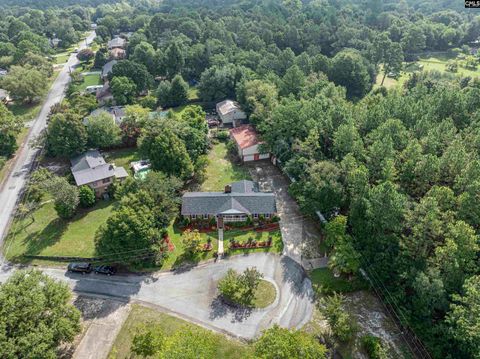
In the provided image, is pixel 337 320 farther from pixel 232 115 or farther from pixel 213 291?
pixel 232 115

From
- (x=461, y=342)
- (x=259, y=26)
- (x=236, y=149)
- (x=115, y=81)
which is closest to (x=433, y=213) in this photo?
(x=461, y=342)

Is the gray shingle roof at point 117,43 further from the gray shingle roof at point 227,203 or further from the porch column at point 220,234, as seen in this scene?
the porch column at point 220,234

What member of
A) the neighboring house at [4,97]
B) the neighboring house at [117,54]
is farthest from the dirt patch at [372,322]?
the neighboring house at [117,54]

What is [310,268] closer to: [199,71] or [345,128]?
[345,128]

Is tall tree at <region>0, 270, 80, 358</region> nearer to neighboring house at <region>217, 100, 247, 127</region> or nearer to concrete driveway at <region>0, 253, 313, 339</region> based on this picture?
concrete driveway at <region>0, 253, 313, 339</region>

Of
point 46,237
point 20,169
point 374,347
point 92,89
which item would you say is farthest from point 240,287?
point 92,89

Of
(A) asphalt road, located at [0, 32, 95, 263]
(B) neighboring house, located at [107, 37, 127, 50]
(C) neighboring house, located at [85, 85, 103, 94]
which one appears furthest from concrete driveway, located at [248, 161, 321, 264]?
(B) neighboring house, located at [107, 37, 127, 50]

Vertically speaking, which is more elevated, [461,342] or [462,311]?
[462,311]
